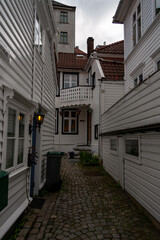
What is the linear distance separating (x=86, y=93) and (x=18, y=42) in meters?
10.6

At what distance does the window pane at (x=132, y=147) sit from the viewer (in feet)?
16.5

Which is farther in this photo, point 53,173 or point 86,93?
point 86,93

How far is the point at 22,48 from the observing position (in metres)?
3.97

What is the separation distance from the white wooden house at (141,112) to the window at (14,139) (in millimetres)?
2844

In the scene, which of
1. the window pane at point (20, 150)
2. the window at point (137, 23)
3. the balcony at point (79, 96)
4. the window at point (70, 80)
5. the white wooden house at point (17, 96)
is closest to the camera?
the white wooden house at point (17, 96)

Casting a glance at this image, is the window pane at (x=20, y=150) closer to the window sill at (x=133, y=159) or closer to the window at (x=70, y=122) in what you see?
the window sill at (x=133, y=159)

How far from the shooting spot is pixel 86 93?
14125 mm

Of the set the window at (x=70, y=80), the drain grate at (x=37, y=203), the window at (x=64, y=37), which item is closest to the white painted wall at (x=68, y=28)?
the window at (x=64, y=37)

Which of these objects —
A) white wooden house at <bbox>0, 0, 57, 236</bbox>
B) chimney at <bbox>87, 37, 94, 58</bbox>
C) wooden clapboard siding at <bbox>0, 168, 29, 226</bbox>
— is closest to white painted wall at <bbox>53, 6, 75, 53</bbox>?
chimney at <bbox>87, 37, 94, 58</bbox>

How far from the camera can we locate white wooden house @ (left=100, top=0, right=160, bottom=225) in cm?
385

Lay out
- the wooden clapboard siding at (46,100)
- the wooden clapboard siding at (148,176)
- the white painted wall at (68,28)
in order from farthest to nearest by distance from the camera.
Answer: the white painted wall at (68,28) → the wooden clapboard siding at (46,100) → the wooden clapboard siding at (148,176)

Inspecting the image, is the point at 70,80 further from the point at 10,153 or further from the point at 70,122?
the point at 10,153

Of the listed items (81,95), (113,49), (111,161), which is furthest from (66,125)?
(111,161)

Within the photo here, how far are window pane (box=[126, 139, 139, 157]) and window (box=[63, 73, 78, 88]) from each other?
38.5 ft
